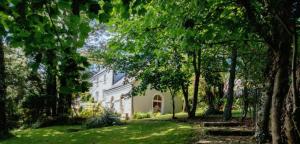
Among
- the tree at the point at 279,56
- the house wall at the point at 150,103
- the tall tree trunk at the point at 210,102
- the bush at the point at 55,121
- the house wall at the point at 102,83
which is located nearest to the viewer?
the tree at the point at 279,56

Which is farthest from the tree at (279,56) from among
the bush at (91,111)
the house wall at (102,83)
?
Answer: the house wall at (102,83)

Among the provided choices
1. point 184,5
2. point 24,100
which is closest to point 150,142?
point 184,5

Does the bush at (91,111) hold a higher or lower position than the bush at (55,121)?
higher

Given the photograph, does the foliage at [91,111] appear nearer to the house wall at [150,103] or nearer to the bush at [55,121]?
the bush at [55,121]

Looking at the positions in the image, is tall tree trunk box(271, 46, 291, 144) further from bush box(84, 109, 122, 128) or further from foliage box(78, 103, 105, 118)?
foliage box(78, 103, 105, 118)

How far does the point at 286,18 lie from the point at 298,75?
1040 millimetres

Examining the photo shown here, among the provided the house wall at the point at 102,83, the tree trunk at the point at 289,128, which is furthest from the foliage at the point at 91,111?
the tree trunk at the point at 289,128

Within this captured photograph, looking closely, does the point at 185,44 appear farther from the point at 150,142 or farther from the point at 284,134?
the point at 150,142

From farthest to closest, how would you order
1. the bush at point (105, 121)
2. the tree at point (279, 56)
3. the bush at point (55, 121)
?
A: the bush at point (55, 121) → the bush at point (105, 121) → the tree at point (279, 56)

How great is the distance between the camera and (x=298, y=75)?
5070mm

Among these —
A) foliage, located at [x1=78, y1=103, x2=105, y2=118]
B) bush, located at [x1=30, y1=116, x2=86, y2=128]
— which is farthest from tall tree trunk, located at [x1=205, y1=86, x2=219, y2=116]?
bush, located at [x1=30, y1=116, x2=86, y2=128]

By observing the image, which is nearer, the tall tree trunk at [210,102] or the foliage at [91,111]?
the tall tree trunk at [210,102]

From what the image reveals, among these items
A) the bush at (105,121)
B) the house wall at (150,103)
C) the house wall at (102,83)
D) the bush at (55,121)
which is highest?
the house wall at (102,83)

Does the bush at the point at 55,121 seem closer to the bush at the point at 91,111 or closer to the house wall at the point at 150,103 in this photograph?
the bush at the point at 91,111
